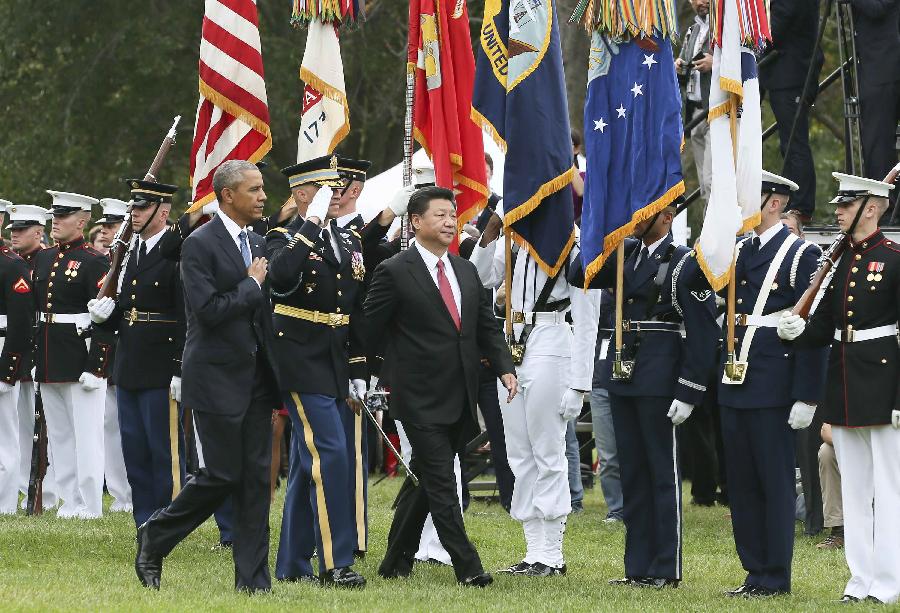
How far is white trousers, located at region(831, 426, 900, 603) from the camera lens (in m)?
8.77

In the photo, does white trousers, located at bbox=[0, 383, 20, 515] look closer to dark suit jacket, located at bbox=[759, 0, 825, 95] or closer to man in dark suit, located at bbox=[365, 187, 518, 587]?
man in dark suit, located at bbox=[365, 187, 518, 587]

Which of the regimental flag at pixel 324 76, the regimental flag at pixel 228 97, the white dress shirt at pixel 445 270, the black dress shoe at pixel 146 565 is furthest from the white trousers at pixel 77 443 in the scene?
the white dress shirt at pixel 445 270

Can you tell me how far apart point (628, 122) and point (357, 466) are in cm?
284

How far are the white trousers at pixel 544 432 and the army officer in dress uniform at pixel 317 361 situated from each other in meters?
1.04

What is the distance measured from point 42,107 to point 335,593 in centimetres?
1879

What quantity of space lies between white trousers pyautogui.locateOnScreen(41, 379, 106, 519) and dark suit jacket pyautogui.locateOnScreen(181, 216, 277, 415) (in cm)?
492

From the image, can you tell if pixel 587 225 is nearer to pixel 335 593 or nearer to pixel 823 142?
pixel 335 593

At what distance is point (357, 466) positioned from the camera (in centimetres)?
1038

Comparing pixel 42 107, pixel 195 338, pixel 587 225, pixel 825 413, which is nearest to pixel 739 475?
pixel 825 413

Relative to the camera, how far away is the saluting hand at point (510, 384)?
940 centimetres

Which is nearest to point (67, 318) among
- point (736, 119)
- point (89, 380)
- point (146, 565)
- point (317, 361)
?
point (89, 380)

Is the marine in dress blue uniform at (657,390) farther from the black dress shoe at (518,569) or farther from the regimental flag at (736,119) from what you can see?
the black dress shoe at (518,569)

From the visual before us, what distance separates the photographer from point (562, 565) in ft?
33.3

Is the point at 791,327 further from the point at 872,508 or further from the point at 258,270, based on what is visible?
the point at 258,270
